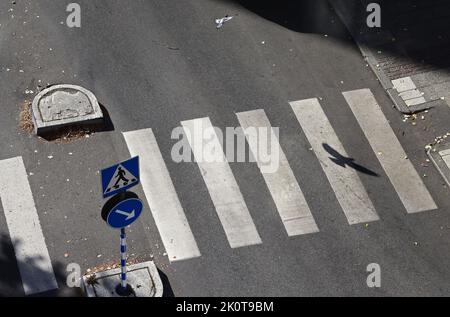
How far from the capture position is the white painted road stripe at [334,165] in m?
17.7

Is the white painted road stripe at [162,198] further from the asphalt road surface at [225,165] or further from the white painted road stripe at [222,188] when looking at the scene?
the white painted road stripe at [222,188]

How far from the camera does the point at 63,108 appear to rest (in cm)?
1845

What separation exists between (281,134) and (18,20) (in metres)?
6.16

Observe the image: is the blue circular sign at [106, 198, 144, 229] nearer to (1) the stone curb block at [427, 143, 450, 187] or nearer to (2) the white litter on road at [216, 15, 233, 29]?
(1) the stone curb block at [427, 143, 450, 187]

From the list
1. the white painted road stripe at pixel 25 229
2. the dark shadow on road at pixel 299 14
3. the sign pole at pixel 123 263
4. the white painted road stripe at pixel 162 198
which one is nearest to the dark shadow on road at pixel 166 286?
the white painted road stripe at pixel 162 198

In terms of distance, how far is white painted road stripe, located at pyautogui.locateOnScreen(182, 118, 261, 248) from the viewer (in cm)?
1709

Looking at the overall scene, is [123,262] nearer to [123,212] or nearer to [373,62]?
[123,212]

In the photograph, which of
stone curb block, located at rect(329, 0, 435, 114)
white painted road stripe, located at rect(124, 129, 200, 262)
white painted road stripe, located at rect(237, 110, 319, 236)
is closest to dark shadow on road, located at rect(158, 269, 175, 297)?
white painted road stripe, located at rect(124, 129, 200, 262)

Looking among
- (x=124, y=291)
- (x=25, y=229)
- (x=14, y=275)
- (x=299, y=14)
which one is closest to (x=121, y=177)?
(x=124, y=291)

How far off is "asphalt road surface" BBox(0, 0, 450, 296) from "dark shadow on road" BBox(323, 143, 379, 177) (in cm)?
3

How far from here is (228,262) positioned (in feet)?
54.7
